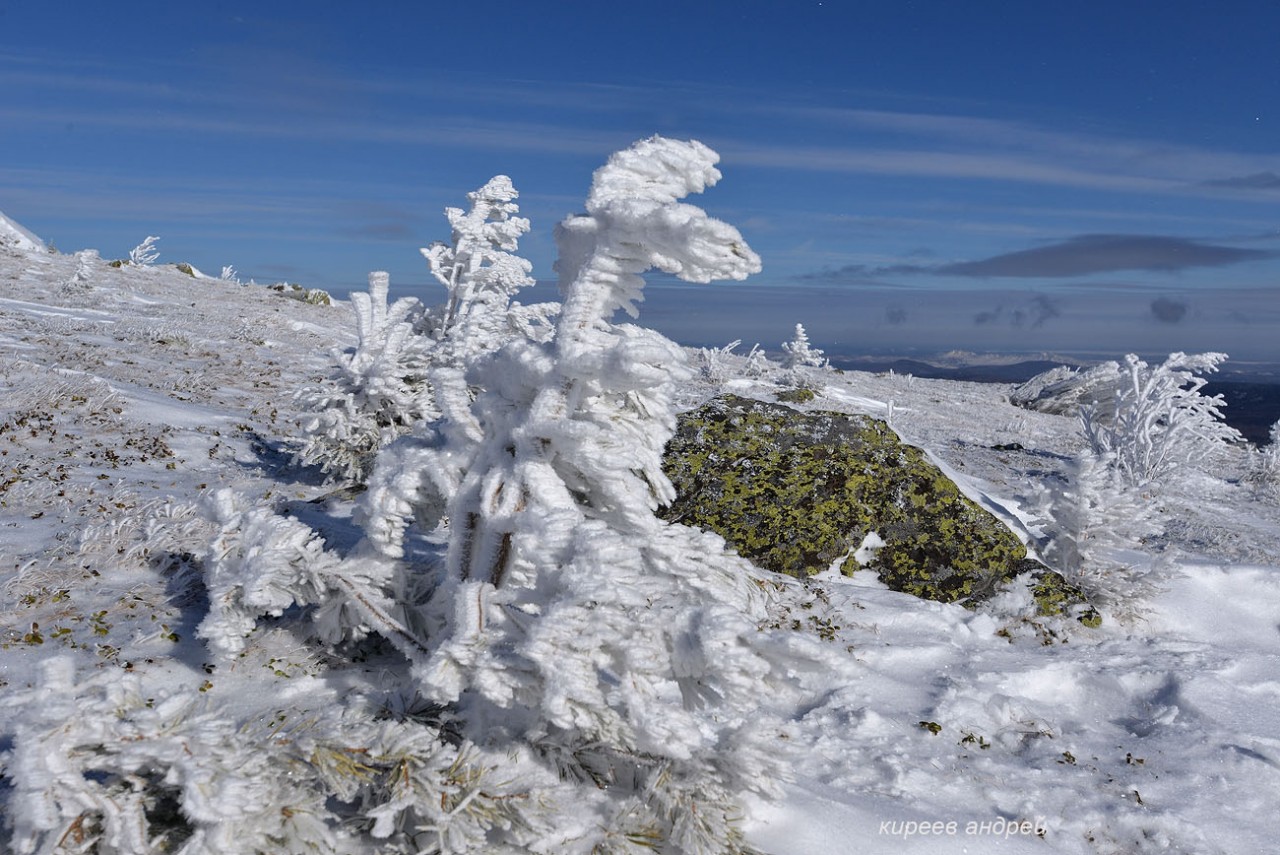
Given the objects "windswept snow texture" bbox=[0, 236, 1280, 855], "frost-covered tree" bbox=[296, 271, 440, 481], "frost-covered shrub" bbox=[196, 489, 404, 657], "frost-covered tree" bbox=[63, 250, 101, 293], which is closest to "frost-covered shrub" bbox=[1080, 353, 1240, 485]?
"windswept snow texture" bbox=[0, 236, 1280, 855]

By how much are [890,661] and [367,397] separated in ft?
16.7

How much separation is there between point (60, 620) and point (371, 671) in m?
1.61

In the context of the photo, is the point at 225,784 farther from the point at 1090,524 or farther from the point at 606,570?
the point at 1090,524

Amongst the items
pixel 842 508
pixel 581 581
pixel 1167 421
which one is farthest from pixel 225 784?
pixel 1167 421

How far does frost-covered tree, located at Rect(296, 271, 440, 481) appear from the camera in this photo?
23.5 feet

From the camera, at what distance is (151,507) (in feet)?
17.5

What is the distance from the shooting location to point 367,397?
24.6 feet

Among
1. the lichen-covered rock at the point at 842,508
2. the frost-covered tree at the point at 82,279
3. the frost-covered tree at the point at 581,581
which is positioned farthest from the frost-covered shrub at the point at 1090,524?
the frost-covered tree at the point at 82,279

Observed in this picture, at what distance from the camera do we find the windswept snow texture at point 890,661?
3580 millimetres

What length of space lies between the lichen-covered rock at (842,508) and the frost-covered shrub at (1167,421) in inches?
213

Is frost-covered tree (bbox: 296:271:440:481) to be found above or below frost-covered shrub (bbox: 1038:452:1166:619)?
above

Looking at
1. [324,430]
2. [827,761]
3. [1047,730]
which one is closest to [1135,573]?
[1047,730]

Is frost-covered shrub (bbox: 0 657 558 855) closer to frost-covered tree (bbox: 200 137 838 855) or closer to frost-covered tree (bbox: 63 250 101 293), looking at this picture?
frost-covered tree (bbox: 200 137 838 855)

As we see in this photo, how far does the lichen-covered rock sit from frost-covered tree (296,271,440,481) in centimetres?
257
